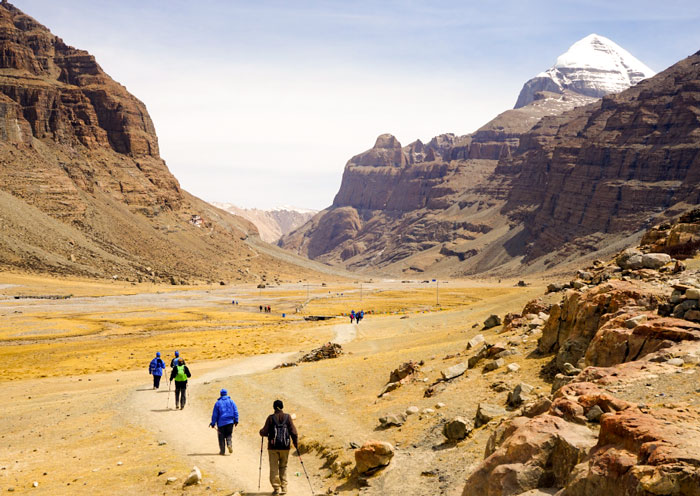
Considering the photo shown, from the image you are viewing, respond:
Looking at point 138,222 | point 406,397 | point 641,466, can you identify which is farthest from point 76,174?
point 641,466

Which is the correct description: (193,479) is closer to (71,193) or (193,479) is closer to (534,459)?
(534,459)

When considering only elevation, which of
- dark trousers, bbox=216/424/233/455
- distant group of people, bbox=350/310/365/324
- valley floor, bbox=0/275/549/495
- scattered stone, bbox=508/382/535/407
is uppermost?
scattered stone, bbox=508/382/535/407

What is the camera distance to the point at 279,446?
12.1m

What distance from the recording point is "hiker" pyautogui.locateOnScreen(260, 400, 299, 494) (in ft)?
39.7

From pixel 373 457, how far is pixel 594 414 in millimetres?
5030

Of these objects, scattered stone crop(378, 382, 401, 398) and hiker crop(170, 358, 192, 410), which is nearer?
hiker crop(170, 358, 192, 410)

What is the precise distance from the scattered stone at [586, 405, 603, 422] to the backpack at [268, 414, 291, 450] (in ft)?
20.9

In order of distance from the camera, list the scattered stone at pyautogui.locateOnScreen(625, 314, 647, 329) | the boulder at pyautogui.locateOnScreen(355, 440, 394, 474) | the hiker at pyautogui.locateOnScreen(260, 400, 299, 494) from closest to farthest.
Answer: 1. the hiker at pyautogui.locateOnScreen(260, 400, 299, 494)
2. the boulder at pyautogui.locateOnScreen(355, 440, 394, 474)
3. the scattered stone at pyautogui.locateOnScreen(625, 314, 647, 329)

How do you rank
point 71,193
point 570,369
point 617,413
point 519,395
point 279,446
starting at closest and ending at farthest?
point 617,413 < point 279,446 < point 519,395 < point 570,369 < point 71,193

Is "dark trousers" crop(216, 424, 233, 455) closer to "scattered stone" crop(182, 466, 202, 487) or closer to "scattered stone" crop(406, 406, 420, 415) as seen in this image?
"scattered stone" crop(182, 466, 202, 487)

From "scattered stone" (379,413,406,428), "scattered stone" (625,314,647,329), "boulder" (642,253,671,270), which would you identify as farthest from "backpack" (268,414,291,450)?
"boulder" (642,253,671,270)

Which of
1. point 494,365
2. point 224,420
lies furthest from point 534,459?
point 494,365

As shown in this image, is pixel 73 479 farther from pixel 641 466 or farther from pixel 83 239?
pixel 83 239

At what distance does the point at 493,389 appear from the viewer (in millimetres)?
15984
